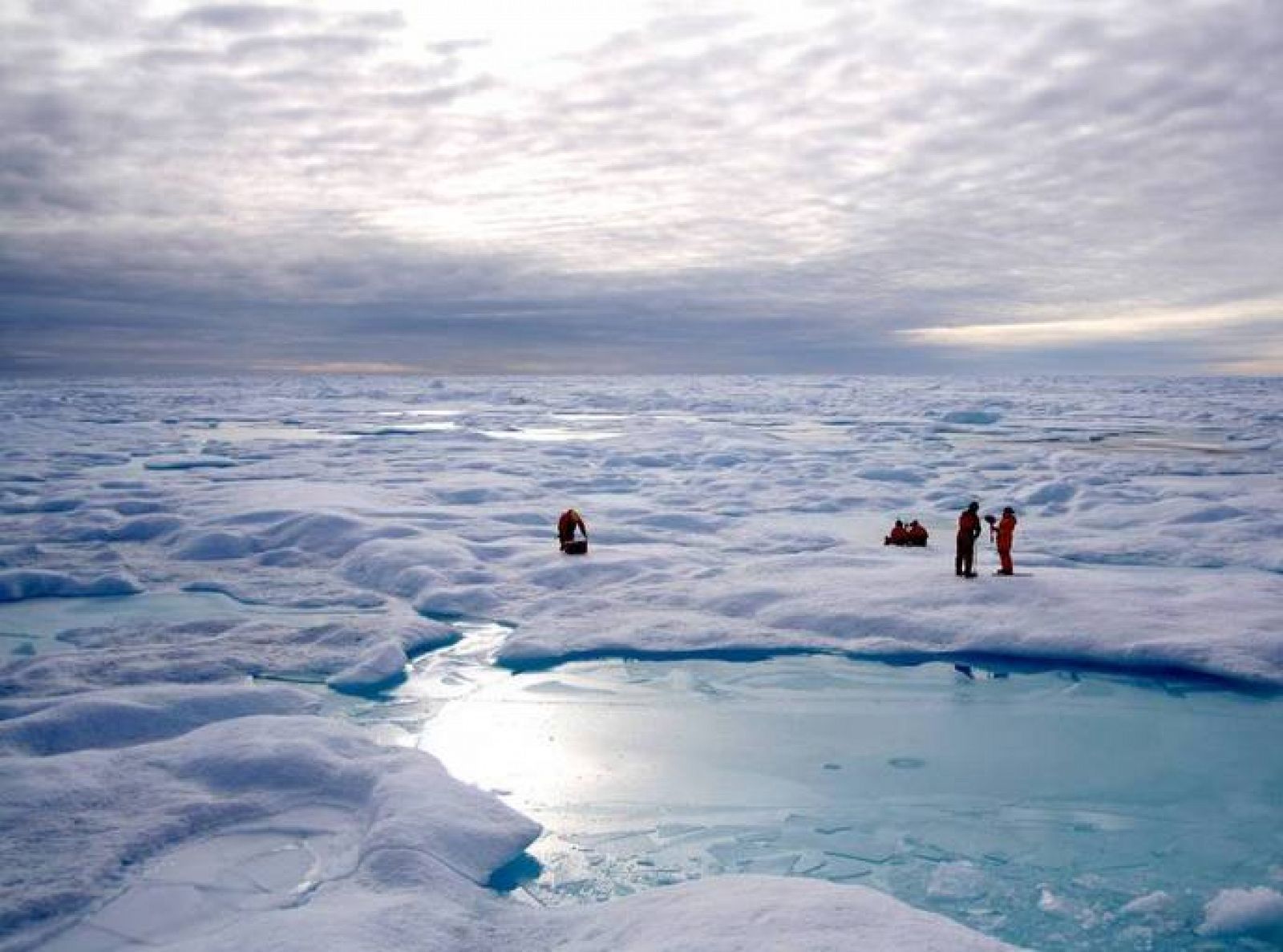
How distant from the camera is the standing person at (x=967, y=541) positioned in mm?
10539

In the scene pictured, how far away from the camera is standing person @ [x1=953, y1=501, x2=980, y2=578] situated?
415 inches

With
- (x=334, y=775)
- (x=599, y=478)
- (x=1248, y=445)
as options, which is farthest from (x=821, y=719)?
(x=1248, y=445)

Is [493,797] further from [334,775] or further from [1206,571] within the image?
[1206,571]

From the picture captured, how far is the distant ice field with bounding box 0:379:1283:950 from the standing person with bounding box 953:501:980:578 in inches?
8.6

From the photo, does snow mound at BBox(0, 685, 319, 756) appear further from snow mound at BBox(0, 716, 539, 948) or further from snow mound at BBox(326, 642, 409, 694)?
snow mound at BBox(326, 642, 409, 694)

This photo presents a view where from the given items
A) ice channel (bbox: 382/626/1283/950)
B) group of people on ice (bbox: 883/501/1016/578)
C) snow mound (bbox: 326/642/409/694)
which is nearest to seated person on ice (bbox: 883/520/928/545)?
group of people on ice (bbox: 883/501/1016/578)

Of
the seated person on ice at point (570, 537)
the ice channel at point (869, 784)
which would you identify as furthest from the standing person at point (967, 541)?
the seated person on ice at point (570, 537)

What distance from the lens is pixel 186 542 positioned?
47.5ft

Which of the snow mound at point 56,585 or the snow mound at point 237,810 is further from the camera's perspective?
the snow mound at point 56,585

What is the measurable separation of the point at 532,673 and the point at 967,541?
523 centimetres

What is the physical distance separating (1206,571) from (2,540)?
1825 cm

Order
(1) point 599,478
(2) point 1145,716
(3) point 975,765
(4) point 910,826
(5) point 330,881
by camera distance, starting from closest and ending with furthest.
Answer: (5) point 330,881
(4) point 910,826
(3) point 975,765
(2) point 1145,716
(1) point 599,478

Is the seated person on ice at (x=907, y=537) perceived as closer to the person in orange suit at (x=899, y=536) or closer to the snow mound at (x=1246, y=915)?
the person in orange suit at (x=899, y=536)

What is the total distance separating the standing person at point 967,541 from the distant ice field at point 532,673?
0.72 ft
